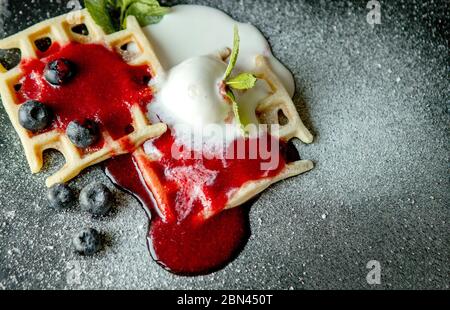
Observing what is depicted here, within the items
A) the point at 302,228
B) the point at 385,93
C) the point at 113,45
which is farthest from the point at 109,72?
the point at 385,93

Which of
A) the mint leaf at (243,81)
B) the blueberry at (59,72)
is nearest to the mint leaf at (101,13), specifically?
the blueberry at (59,72)

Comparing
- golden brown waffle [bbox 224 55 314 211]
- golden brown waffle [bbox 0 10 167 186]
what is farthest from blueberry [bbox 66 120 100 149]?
golden brown waffle [bbox 224 55 314 211]

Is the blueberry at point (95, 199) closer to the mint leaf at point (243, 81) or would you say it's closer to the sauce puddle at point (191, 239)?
the sauce puddle at point (191, 239)

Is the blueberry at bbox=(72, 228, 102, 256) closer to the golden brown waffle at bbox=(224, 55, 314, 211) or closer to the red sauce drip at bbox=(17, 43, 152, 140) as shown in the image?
the red sauce drip at bbox=(17, 43, 152, 140)

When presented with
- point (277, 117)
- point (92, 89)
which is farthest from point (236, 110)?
point (92, 89)

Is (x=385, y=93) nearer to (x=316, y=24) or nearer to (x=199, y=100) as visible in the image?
→ (x=316, y=24)
